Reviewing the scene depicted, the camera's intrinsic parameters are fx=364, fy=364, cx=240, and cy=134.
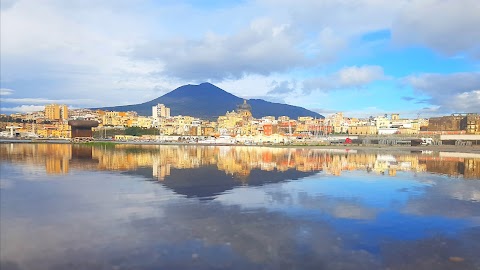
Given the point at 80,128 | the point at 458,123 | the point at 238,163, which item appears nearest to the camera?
the point at 238,163

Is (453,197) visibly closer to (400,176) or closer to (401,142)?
(400,176)

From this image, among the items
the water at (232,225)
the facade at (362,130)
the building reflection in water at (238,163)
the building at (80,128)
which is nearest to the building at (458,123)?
the facade at (362,130)

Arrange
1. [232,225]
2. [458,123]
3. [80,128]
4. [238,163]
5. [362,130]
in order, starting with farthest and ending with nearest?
[362,130] < [458,123] < [80,128] < [238,163] < [232,225]

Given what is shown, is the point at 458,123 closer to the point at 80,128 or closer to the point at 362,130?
the point at 362,130

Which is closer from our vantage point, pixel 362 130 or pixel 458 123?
pixel 458 123

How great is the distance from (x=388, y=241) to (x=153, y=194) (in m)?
10.8

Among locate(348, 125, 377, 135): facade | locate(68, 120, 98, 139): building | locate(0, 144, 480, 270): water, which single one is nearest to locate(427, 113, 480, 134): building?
locate(348, 125, 377, 135): facade

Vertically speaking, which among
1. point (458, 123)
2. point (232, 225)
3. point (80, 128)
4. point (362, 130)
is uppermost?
point (458, 123)

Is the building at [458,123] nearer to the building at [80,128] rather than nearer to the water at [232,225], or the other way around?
the water at [232,225]

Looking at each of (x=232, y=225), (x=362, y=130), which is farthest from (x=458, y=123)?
(x=232, y=225)

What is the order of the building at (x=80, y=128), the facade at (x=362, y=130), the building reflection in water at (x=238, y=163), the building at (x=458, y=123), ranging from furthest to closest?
the facade at (x=362, y=130) < the building at (x=458, y=123) < the building at (x=80, y=128) < the building reflection in water at (x=238, y=163)

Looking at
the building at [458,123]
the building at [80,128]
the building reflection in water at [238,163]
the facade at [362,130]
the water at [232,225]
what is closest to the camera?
the water at [232,225]

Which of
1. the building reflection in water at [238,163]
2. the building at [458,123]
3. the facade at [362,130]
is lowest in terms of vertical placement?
the building reflection in water at [238,163]

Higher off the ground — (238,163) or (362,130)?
(362,130)
